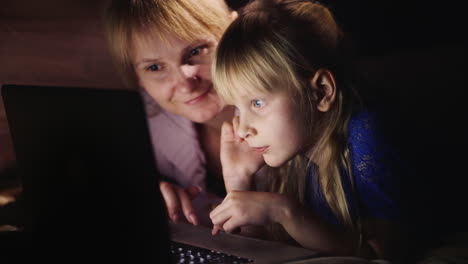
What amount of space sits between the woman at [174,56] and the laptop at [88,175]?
37 cm

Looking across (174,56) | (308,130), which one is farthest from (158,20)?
(308,130)

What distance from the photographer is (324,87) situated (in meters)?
0.94

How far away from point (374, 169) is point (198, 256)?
0.37 meters

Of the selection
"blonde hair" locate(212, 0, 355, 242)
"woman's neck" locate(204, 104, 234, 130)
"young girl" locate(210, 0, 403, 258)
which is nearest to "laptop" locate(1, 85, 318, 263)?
"young girl" locate(210, 0, 403, 258)

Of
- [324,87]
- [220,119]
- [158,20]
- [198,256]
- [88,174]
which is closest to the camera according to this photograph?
[88,174]

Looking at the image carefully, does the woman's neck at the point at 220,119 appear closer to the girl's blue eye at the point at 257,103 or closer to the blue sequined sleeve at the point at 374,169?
the girl's blue eye at the point at 257,103

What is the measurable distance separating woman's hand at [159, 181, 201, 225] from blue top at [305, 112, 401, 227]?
0.34 meters

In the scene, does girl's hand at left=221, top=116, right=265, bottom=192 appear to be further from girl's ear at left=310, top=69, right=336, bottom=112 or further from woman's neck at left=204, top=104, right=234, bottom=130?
girl's ear at left=310, top=69, right=336, bottom=112

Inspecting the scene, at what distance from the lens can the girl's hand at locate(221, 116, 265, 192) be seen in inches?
41.1

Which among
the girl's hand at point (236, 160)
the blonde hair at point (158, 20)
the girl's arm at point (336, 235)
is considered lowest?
the girl's arm at point (336, 235)

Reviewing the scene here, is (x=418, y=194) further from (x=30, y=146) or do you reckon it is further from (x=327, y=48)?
(x=30, y=146)

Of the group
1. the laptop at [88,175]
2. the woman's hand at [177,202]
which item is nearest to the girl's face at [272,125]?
the woman's hand at [177,202]

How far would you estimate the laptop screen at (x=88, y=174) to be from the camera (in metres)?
0.58

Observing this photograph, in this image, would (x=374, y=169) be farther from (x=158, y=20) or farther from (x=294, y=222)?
(x=158, y=20)
